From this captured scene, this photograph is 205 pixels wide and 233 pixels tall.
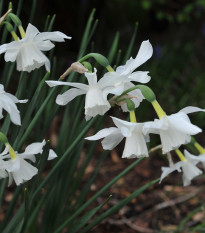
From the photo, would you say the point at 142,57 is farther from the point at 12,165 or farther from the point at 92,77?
the point at 12,165

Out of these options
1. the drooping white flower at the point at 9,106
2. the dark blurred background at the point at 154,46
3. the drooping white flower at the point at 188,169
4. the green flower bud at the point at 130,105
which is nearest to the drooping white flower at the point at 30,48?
Answer: the drooping white flower at the point at 9,106

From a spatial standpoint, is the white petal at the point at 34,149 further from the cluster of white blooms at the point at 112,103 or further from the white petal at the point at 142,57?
the white petal at the point at 142,57

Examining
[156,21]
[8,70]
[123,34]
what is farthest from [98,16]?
[8,70]

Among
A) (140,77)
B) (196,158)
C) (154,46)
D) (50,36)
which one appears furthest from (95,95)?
(154,46)

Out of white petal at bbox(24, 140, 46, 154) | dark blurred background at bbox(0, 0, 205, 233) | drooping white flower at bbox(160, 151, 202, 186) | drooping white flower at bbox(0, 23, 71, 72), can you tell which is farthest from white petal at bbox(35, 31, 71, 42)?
dark blurred background at bbox(0, 0, 205, 233)

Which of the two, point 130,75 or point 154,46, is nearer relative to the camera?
point 130,75

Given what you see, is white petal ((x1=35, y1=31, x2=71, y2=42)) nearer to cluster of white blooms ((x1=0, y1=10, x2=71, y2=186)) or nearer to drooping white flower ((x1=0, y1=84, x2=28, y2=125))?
cluster of white blooms ((x1=0, y1=10, x2=71, y2=186))
